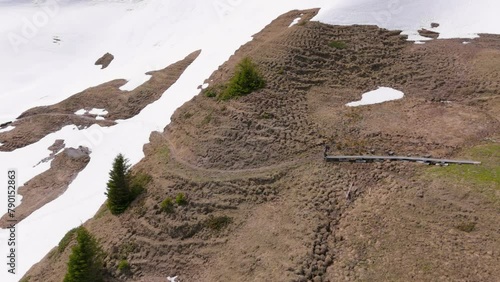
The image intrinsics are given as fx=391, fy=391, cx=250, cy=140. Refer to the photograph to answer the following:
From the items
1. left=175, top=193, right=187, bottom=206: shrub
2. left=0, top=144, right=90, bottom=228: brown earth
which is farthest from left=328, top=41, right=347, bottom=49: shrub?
left=0, top=144, right=90, bottom=228: brown earth

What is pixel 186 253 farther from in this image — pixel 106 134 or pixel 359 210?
pixel 106 134

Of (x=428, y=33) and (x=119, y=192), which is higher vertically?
(x=428, y=33)

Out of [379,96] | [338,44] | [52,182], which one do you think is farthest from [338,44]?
[52,182]

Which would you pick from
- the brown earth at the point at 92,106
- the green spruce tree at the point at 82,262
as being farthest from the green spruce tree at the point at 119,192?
the brown earth at the point at 92,106

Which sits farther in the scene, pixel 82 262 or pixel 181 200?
pixel 181 200

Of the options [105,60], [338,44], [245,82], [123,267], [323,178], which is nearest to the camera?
[123,267]

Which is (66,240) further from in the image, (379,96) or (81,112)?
(379,96)
